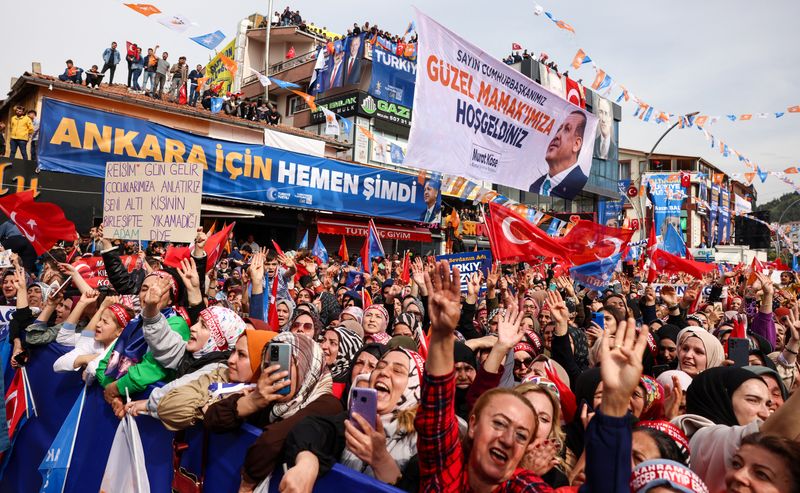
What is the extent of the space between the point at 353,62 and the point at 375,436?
24.1 m

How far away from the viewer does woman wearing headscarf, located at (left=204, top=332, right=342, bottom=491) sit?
2223 mm

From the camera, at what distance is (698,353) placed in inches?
146

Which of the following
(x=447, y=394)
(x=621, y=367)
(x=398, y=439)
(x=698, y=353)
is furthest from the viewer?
(x=698, y=353)

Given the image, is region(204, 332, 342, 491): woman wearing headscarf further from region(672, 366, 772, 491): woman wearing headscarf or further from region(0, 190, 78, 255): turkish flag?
region(0, 190, 78, 255): turkish flag

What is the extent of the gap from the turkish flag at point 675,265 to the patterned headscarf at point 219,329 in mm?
11172

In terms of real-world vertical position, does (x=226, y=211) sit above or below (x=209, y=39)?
below

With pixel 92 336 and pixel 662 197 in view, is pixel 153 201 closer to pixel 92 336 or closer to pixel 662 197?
pixel 92 336

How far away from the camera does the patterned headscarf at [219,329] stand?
345 centimetres

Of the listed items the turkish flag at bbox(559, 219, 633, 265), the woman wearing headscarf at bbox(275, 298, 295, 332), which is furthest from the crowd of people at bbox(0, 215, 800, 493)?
the turkish flag at bbox(559, 219, 633, 265)

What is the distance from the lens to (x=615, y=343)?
5.72 ft

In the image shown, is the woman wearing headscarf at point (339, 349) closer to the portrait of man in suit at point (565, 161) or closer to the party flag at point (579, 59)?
the portrait of man in suit at point (565, 161)

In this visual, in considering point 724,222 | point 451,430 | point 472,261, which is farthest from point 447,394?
point 724,222

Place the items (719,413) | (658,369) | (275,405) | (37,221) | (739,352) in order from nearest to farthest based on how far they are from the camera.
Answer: (275,405) → (719,413) → (739,352) → (658,369) → (37,221)

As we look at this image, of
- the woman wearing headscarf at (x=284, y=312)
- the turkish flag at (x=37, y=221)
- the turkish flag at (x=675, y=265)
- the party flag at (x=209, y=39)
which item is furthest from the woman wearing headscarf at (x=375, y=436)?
the party flag at (x=209, y=39)
